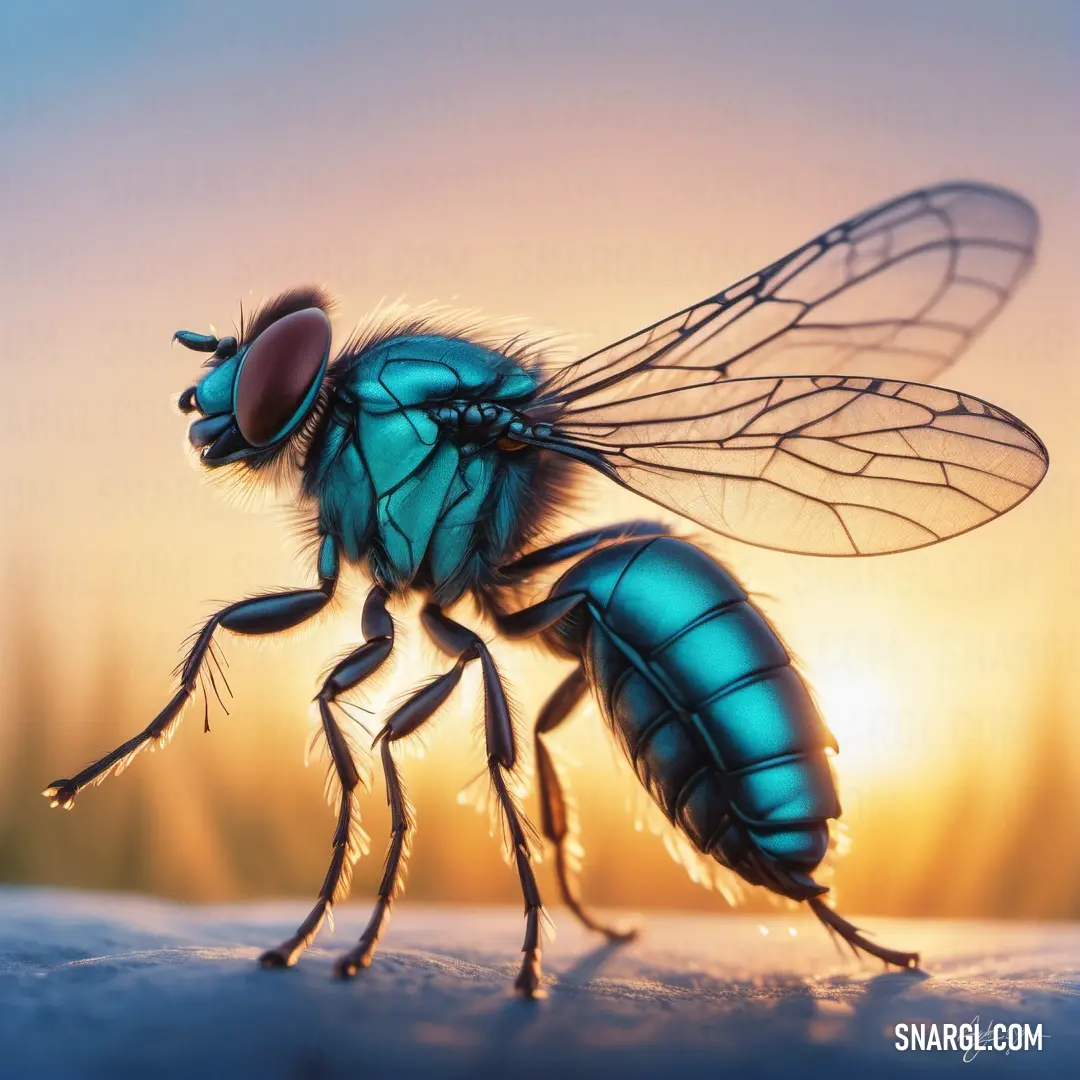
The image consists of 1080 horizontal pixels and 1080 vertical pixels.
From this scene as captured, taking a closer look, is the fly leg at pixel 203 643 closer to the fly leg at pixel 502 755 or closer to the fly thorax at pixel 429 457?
the fly thorax at pixel 429 457

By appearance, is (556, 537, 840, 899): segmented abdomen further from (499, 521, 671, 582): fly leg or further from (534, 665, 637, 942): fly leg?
(534, 665, 637, 942): fly leg

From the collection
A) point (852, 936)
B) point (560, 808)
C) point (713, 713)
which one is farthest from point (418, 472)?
point (852, 936)

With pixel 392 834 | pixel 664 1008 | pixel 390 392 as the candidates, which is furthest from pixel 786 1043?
pixel 390 392

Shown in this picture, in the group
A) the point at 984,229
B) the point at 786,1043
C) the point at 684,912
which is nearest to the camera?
the point at 786,1043

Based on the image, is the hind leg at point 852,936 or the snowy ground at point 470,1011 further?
the hind leg at point 852,936

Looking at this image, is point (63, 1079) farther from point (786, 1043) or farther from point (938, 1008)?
point (938, 1008)

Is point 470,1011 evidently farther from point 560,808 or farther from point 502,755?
point 560,808

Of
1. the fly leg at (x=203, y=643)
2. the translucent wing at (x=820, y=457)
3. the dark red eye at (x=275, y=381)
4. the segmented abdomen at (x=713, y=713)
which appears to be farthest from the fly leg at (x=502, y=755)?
the dark red eye at (x=275, y=381)
